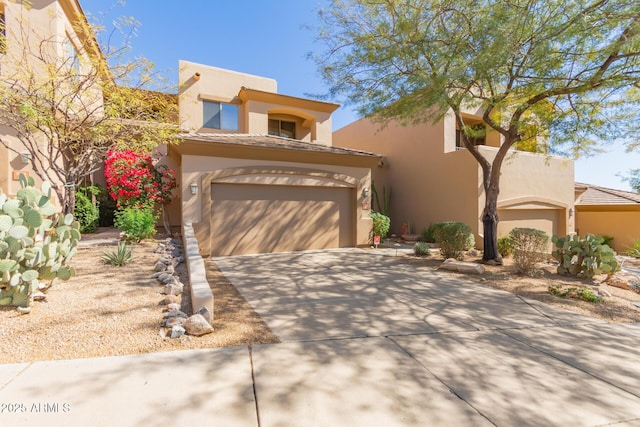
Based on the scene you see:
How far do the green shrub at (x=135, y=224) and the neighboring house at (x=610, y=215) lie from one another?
2159 centimetres

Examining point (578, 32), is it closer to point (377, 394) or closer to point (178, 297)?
point (377, 394)

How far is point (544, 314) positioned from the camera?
4832 millimetres

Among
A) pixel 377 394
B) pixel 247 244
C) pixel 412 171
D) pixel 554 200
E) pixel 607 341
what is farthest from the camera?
pixel 412 171

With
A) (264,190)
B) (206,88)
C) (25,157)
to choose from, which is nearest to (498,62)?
(264,190)

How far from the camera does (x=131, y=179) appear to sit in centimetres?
927

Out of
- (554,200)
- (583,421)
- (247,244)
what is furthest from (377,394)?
(554,200)

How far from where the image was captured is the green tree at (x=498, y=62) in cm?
620

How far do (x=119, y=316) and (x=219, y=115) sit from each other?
500 inches

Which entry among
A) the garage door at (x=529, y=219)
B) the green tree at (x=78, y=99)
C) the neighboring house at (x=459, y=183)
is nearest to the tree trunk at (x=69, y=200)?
the green tree at (x=78, y=99)

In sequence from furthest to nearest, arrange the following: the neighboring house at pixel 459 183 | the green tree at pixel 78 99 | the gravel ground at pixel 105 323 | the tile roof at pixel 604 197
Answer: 1. the tile roof at pixel 604 197
2. the neighboring house at pixel 459 183
3. the green tree at pixel 78 99
4. the gravel ground at pixel 105 323

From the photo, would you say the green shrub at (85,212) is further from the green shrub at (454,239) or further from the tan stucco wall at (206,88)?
the green shrub at (454,239)

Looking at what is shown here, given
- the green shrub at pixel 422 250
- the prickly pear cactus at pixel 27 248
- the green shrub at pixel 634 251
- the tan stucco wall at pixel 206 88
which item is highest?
the tan stucco wall at pixel 206 88

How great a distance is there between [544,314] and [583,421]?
2.98 meters

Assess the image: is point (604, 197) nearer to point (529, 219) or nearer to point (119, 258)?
point (529, 219)
